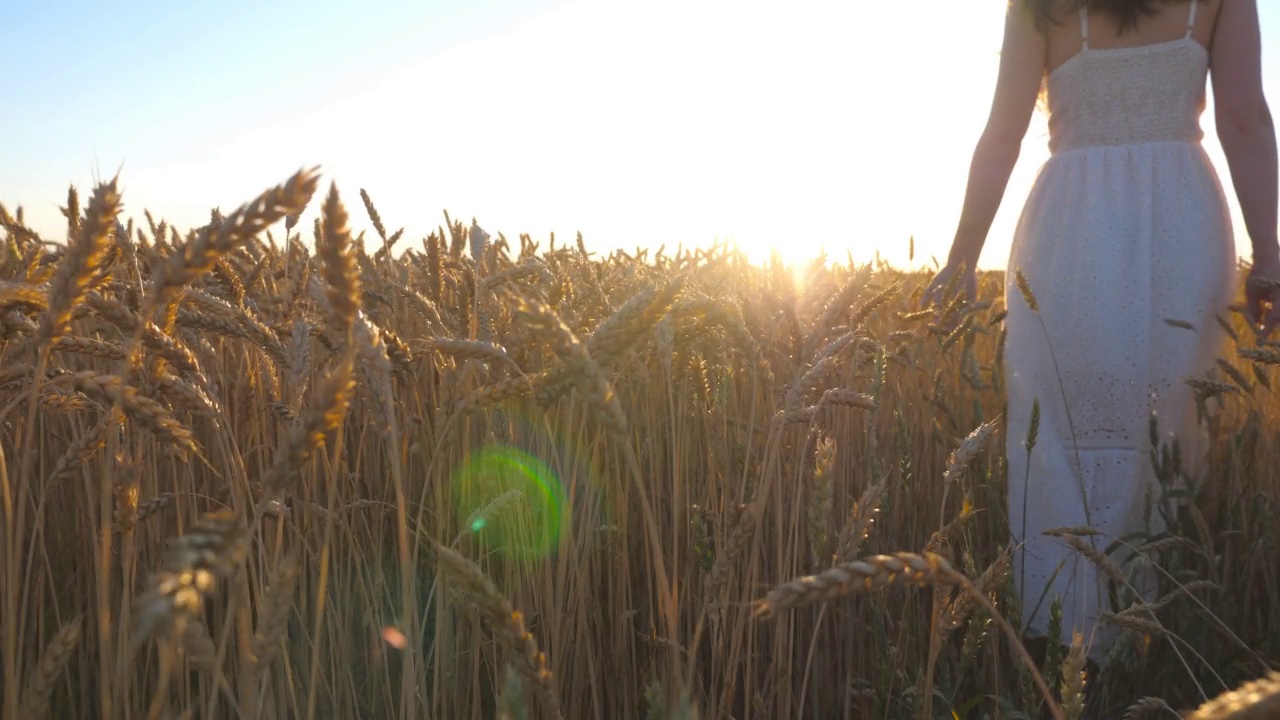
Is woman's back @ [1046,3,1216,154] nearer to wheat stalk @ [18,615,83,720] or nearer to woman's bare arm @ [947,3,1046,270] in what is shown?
woman's bare arm @ [947,3,1046,270]

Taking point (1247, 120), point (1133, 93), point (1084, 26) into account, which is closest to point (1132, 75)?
point (1133, 93)

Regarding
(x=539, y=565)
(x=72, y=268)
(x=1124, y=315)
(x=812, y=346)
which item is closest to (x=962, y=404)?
(x=1124, y=315)

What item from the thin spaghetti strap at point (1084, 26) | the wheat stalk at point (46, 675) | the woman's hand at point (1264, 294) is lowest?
the wheat stalk at point (46, 675)

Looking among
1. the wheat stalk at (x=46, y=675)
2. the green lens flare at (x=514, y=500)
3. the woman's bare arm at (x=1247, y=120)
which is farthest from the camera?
the woman's bare arm at (x=1247, y=120)

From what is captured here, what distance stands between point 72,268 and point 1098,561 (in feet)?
4.25

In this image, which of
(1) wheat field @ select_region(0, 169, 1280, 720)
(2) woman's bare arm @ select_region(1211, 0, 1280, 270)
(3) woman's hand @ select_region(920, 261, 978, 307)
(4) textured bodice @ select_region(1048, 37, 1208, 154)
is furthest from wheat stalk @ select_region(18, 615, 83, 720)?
(2) woman's bare arm @ select_region(1211, 0, 1280, 270)

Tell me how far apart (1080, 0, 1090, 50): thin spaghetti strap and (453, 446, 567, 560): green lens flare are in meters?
1.79

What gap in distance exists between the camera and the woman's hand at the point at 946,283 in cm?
249

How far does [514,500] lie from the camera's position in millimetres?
1753

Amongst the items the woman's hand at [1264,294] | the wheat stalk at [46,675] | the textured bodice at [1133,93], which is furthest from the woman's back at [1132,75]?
the wheat stalk at [46,675]

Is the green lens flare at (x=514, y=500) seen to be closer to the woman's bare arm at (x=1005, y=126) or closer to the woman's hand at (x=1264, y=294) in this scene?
the woman's bare arm at (x=1005, y=126)

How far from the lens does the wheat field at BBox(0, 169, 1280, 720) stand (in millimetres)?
838

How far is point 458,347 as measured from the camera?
51.1 inches

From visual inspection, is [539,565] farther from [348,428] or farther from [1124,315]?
[1124,315]
